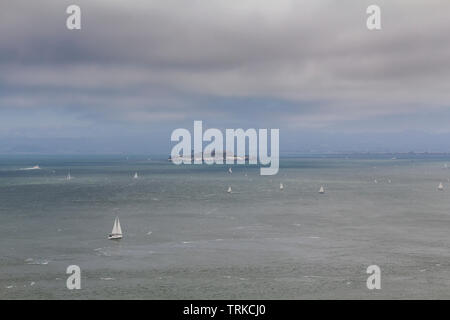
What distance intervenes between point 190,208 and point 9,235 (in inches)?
2392

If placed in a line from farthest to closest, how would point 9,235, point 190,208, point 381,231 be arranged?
point 190,208
point 381,231
point 9,235

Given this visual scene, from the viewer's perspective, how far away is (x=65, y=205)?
165 meters

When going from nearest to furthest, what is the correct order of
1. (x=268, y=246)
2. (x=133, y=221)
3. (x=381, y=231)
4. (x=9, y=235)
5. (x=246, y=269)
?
1. (x=246, y=269)
2. (x=268, y=246)
3. (x=9, y=235)
4. (x=381, y=231)
5. (x=133, y=221)

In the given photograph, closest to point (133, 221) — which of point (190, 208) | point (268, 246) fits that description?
point (190, 208)

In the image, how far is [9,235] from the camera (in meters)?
108
